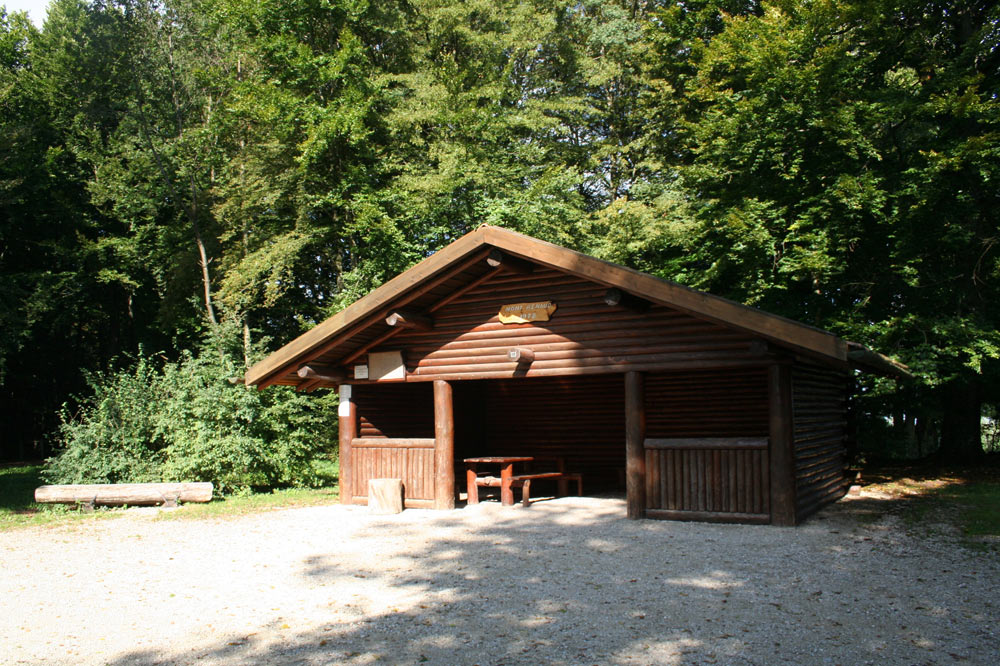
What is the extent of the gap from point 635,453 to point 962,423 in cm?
1109

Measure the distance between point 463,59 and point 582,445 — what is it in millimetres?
15230

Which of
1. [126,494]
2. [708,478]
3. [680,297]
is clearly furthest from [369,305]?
[126,494]

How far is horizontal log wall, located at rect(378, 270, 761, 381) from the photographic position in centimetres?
1018

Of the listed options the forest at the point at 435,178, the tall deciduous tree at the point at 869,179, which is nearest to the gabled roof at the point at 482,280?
the tall deciduous tree at the point at 869,179

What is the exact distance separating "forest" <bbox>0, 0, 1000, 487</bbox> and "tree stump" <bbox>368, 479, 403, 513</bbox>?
13.3ft

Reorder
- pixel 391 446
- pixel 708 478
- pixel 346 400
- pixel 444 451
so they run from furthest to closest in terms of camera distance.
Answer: pixel 346 400 < pixel 391 446 < pixel 444 451 < pixel 708 478

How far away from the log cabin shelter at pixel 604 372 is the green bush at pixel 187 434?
2.87m

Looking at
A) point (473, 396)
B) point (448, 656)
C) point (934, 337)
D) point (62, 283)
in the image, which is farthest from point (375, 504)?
point (62, 283)

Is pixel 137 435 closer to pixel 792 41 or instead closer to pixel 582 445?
pixel 582 445

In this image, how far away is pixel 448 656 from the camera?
4.97 metres

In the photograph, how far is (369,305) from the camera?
11.6 metres

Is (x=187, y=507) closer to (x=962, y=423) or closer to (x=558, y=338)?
(x=558, y=338)

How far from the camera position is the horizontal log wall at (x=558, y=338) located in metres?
10.2

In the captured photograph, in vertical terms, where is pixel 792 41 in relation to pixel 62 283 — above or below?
above
